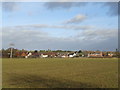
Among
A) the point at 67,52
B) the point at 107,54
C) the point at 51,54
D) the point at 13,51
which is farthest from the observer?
the point at 67,52

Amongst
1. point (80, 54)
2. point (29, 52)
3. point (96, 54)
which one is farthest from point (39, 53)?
point (96, 54)

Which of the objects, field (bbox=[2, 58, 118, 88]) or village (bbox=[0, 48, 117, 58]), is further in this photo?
village (bbox=[0, 48, 117, 58])

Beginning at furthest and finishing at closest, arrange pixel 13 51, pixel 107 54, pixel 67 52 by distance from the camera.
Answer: pixel 67 52
pixel 107 54
pixel 13 51

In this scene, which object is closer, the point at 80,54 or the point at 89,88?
the point at 89,88

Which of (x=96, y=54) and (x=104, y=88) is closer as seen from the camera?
(x=104, y=88)

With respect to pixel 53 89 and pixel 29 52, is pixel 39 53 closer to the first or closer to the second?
pixel 29 52

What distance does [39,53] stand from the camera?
136 metres

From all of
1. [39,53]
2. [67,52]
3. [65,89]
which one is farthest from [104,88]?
[67,52]

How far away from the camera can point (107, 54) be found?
12788 cm

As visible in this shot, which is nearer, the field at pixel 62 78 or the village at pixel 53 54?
the field at pixel 62 78

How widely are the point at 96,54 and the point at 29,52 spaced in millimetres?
41810

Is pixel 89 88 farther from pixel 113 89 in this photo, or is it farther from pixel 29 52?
pixel 29 52

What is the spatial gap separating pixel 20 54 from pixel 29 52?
445 inches

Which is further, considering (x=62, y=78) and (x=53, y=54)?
(x=53, y=54)
